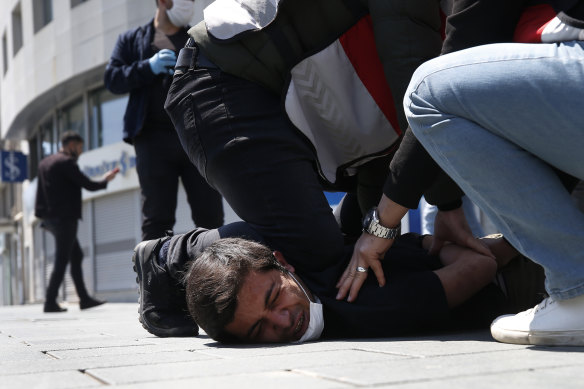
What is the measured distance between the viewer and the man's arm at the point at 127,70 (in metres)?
4.37

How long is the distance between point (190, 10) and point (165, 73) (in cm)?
57

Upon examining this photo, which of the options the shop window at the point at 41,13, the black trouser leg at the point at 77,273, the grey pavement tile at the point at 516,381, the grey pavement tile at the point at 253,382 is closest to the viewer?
the grey pavement tile at the point at 516,381

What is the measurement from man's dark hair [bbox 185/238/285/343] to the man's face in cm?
3

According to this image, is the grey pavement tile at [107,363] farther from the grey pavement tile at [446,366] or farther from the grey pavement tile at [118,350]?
the grey pavement tile at [446,366]

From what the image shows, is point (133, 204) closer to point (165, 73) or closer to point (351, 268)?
point (165, 73)

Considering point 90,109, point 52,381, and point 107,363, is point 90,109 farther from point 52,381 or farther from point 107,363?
point 52,381

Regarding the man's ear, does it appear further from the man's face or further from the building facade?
the building facade

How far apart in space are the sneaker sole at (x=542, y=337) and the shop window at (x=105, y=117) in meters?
14.1

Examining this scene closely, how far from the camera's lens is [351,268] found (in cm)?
251

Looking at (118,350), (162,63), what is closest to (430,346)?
(118,350)

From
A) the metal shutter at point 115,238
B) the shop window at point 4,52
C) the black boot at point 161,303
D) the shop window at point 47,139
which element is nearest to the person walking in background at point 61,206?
the black boot at point 161,303

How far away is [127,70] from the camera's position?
4441 millimetres

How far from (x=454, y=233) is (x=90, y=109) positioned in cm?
1453

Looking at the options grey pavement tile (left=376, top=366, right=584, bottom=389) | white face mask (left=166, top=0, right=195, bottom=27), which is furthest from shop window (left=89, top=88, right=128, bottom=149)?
grey pavement tile (left=376, top=366, right=584, bottom=389)
